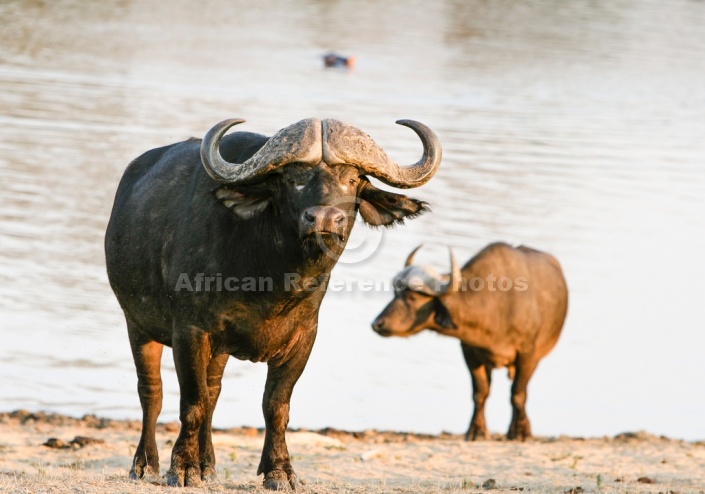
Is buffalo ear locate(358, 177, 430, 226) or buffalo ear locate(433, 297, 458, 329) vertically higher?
buffalo ear locate(433, 297, 458, 329)

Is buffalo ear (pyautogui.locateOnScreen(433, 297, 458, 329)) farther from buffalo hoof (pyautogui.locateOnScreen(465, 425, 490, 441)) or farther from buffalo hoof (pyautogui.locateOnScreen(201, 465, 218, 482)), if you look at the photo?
buffalo hoof (pyautogui.locateOnScreen(201, 465, 218, 482))

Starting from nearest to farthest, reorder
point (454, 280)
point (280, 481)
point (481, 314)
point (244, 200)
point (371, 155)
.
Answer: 1. point (371, 155)
2. point (244, 200)
3. point (280, 481)
4. point (481, 314)
5. point (454, 280)

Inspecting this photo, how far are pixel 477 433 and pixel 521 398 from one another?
651mm

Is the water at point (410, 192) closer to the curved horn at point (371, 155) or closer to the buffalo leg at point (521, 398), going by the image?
the buffalo leg at point (521, 398)

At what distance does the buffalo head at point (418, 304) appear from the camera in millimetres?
11438

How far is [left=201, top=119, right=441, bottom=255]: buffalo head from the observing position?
595 centimetres

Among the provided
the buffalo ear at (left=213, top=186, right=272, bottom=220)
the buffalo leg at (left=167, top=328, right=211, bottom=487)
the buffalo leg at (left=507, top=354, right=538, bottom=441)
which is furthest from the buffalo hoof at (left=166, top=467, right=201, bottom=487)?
the buffalo leg at (left=507, top=354, right=538, bottom=441)

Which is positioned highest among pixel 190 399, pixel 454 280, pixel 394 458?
pixel 454 280

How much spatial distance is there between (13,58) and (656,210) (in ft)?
62.2

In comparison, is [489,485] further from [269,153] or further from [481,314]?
[481,314]

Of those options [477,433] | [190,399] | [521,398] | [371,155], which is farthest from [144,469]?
[521,398]

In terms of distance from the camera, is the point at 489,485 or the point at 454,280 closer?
the point at 489,485

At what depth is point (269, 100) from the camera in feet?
88.1

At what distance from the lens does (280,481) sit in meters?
6.84
